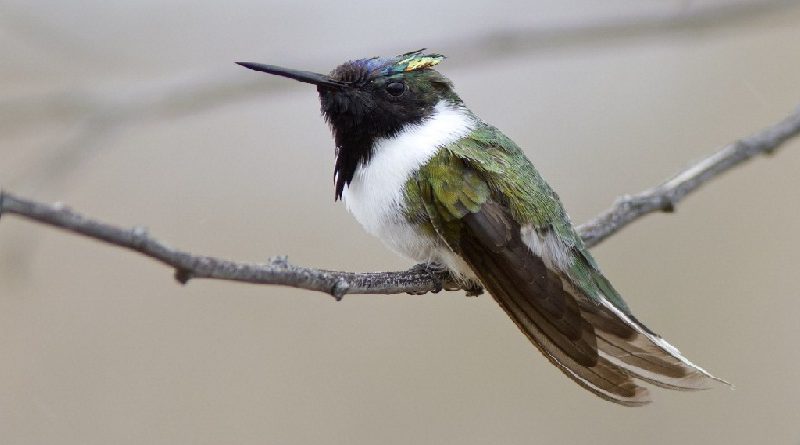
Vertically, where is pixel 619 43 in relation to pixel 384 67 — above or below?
above

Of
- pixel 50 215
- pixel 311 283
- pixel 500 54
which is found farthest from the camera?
pixel 500 54

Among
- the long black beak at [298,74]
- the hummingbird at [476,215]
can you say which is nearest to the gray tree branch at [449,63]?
the hummingbird at [476,215]

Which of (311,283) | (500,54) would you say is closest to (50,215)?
(311,283)

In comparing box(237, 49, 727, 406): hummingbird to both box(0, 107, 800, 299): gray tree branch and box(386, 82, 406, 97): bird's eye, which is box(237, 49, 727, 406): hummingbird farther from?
box(0, 107, 800, 299): gray tree branch

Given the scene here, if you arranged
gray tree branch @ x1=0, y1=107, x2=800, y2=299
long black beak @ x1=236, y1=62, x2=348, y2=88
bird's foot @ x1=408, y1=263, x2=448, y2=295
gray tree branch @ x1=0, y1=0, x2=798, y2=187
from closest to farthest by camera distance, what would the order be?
gray tree branch @ x1=0, y1=107, x2=800, y2=299
long black beak @ x1=236, y1=62, x2=348, y2=88
bird's foot @ x1=408, y1=263, x2=448, y2=295
gray tree branch @ x1=0, y1=0, x2=798, y2=187

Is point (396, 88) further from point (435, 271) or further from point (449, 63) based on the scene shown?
point (435, 271)

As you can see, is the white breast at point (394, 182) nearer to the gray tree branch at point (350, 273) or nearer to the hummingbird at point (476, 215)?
the hummingbird at point (476, 215)

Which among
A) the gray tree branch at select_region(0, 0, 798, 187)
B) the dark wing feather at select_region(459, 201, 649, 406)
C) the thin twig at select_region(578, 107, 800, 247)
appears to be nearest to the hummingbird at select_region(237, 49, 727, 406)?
the dark wing feather at select_region(459, 201, 649, 406)

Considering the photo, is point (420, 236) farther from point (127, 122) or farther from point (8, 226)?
point (8, 226)
